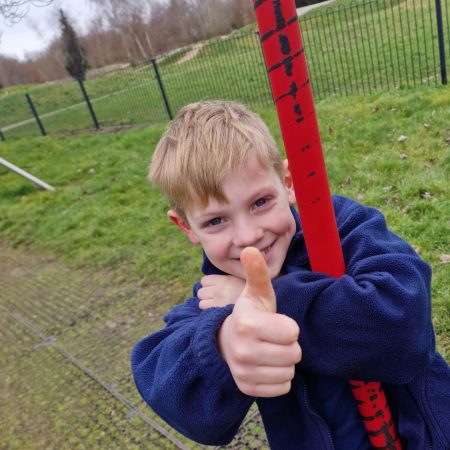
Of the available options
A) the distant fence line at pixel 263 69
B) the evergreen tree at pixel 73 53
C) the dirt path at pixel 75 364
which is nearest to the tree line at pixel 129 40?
the evergreen tree at pixel 73 53

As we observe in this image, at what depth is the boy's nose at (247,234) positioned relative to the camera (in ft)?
3.40

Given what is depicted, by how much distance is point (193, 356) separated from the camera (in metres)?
0.94

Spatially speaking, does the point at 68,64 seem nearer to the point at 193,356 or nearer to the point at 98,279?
the point at 98,279

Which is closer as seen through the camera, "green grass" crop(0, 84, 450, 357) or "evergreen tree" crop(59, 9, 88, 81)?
"green grass" crop(0, 84, 450, 357)

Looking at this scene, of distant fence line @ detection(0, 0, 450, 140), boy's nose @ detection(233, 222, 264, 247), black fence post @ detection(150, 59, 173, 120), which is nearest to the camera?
boy's nose @ detection(233, 222, 264, 247)

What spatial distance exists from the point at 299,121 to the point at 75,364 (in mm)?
3124

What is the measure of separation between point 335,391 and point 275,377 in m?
0.42

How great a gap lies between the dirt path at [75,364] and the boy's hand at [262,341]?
176cm

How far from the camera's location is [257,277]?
68cm

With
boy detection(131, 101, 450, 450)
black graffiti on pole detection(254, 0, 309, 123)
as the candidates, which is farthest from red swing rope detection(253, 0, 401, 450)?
boy detection(131, 101, 450, 450)

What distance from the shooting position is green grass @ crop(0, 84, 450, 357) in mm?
3699

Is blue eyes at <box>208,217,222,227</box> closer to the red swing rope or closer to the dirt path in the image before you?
the red swing rope

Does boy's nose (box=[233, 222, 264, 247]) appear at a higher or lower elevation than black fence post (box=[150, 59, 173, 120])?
higher

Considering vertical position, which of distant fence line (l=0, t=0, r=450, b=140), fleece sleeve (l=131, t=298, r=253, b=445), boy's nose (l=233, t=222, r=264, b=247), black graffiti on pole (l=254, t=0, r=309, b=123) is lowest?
distant fence line (l=0, t=0, r=450, b=140)
